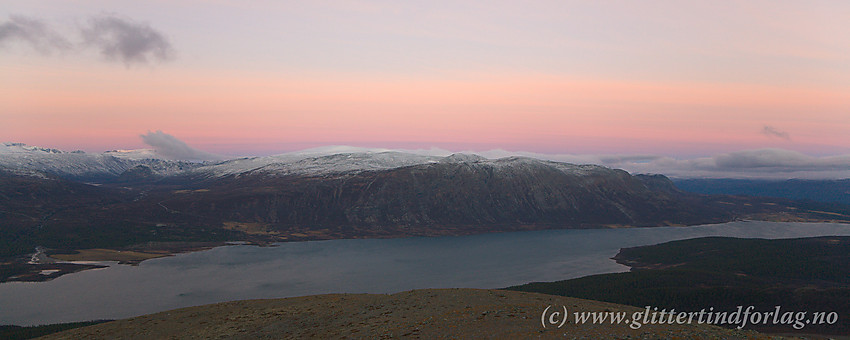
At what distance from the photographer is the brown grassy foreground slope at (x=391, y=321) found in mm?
38188

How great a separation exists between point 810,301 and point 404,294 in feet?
371

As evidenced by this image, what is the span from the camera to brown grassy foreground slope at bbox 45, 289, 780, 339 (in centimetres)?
3819

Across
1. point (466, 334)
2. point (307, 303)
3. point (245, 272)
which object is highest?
point (466, 334)

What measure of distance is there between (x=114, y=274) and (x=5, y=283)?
33652 mm

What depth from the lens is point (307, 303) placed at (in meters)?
69.6

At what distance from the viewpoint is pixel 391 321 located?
164 feet

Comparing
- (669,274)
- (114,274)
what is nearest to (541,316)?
(669,274)

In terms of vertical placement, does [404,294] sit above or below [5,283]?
above

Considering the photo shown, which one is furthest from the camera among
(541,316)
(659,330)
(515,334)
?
(541,316)

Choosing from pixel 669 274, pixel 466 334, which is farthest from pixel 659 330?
pixel 669 274

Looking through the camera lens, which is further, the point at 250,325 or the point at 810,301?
the point at 810,301

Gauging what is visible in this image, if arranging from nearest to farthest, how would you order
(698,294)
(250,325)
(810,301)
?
1. (250,325)
2. (810,301)
3. (698,294)

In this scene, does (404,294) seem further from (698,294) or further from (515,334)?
A: (698,294)

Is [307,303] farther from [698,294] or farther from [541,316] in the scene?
[698,294]
